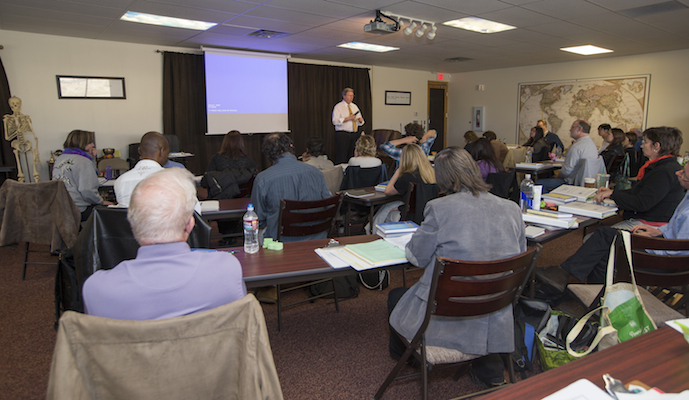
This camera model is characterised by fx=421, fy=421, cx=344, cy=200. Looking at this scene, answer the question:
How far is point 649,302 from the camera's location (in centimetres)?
203

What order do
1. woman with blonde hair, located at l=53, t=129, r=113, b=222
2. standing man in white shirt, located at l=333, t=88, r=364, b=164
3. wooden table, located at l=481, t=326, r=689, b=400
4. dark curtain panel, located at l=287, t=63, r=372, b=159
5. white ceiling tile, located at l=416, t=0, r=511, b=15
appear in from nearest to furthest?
wooden table, located at l=481, t=326, r=689, b=400 → woman with blonde hair, located at l=53, t=129, r=113, b=222 → white ceiling tile, located at l=416, t=0, r=511, b=15 → standing man in white shirt, located at l=333, t=88, r=364, b=164 → dark curtain panel, located at l=287, t=63, r=372, b=159

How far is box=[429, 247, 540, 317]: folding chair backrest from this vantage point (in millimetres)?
1492

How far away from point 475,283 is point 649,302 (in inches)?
44.2

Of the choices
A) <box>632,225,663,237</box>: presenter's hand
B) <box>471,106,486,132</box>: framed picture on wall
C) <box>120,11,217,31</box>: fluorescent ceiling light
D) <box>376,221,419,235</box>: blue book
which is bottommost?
<box>632,225,663,237</box>: presenter's hand

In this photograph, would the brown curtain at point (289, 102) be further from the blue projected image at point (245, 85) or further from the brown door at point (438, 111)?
the brown door at point (438, 111)

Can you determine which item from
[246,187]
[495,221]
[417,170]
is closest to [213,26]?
[246,187]

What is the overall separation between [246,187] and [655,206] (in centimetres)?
342

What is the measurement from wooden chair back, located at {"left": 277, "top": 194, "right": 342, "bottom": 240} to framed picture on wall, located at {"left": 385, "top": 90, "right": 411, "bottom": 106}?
809 centimetres

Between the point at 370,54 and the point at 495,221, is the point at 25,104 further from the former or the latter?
the point at 495,221

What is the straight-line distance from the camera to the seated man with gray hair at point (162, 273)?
104 centimetres

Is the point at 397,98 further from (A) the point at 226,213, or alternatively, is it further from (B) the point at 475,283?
(B) the point at 475,283

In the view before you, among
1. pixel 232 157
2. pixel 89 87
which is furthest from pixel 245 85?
pixel 232 157

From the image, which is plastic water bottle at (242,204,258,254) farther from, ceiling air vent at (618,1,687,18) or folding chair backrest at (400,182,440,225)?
ceiling air vent at (618,1,687,18)

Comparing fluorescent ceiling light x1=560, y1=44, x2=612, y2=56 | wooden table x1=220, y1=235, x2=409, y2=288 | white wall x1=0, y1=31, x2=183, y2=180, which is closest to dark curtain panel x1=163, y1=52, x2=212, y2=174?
A: white wall x1=0, y1=31, x2=183, y2=180
